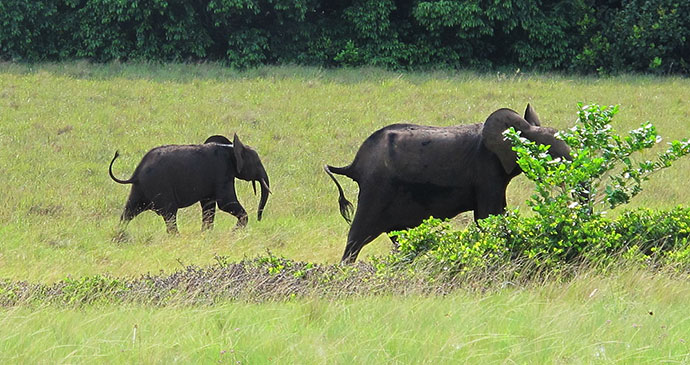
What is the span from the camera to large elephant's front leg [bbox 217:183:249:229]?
44.4 ft

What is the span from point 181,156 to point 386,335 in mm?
7623

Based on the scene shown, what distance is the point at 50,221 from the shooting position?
14.2m

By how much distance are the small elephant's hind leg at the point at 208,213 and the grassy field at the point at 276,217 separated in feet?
0.59

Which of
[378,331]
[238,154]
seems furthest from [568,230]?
[238,154]

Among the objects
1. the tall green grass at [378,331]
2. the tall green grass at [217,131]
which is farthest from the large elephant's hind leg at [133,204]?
the tall green grass at [378,331]

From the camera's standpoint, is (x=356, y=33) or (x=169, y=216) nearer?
(x=169, y=216)

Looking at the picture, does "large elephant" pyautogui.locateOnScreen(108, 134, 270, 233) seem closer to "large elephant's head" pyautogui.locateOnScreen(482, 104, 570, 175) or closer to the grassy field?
the grassy field

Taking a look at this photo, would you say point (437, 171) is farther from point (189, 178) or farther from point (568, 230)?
point (189, 178)

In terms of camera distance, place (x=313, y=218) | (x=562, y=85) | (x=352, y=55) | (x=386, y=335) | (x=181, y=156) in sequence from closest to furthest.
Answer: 1. (x=386, y=335)
2. (x=181, y=156)
3. (x=313, y=218)
4. (x=562, y=85)
5. (x=352, y=55)

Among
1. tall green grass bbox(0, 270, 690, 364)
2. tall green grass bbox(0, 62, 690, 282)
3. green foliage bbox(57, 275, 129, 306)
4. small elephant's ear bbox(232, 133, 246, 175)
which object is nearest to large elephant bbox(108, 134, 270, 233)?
small elephant's ear bbox(232, 133, 246, 175)

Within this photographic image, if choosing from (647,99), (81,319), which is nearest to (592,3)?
(647,99)

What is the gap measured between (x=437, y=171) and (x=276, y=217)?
4.69 metres

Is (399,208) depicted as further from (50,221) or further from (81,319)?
(50,221)

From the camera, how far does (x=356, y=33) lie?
33.0 m
